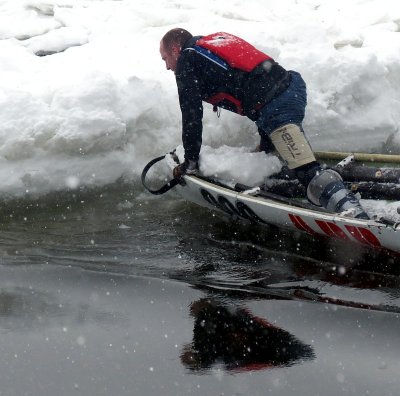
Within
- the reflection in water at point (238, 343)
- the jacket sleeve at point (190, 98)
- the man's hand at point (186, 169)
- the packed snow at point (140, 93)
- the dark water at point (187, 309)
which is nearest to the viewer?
the dark water at point (187, 309)

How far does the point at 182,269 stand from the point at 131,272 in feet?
1.25

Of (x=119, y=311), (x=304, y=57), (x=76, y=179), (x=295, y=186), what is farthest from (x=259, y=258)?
(x=304, y=57)

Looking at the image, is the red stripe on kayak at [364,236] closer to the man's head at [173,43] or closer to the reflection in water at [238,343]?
the reflection in water at [238,343]

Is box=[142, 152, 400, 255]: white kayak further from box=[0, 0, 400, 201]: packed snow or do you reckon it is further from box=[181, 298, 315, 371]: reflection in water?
box=[181, 298, 315, 371]: reflection in water

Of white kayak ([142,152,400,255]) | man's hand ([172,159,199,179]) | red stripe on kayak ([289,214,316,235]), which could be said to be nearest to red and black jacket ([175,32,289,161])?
man's hand ([172,159,199,179])

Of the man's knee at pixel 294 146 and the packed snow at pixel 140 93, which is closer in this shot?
the man's knee at pixel 294 146

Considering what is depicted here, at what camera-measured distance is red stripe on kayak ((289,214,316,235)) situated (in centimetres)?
492

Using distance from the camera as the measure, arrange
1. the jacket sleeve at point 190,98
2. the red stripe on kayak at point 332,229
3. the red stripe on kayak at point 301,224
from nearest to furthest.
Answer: the red stripe on kayak at point 332,229 < the red stripe on kayak at point 301,224 < the jacket sleeve at point 190,98

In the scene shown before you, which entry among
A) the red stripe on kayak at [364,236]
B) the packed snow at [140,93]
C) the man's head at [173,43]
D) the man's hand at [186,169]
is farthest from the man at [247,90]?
the packed snow at [140,93]

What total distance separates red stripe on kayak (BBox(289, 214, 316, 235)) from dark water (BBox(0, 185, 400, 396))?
0.60ft

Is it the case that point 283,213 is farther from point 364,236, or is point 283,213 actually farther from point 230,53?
point 230,53

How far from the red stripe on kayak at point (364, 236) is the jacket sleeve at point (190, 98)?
5.06 feet

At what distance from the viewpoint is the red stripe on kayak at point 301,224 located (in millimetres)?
4918

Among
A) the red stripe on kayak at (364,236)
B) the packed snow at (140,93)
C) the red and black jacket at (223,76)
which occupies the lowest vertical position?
the packed snow at (140,93)
